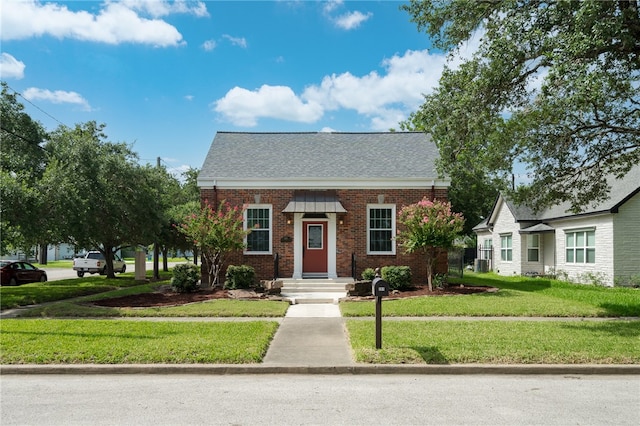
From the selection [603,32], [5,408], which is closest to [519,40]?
[603,32]

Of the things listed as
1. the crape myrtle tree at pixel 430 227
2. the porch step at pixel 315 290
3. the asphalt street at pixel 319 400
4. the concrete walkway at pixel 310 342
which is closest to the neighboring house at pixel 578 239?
the crape myrtle tree at pixel 430 227

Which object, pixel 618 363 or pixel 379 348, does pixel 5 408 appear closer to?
pixel 379 348

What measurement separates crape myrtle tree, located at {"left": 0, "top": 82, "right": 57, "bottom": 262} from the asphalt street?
24.7 ft

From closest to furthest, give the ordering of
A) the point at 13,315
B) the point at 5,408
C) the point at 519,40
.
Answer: the point at 5,408 < the point at 519,40 < the point at 13,315

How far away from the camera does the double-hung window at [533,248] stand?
26.4 metres

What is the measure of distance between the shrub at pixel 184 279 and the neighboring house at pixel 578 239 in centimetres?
1099

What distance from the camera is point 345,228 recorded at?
709 inches

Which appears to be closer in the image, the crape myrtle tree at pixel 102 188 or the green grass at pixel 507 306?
the green grass at pixel 507 306

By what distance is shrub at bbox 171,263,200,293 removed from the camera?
16062mm

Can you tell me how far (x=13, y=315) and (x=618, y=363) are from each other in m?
12.7

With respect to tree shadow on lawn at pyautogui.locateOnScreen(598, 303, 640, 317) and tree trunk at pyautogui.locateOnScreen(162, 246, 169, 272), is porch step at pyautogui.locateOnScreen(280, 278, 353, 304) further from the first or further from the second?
tree trunk at pyautogui.locateOnScreen(162, 246, 169, 272)

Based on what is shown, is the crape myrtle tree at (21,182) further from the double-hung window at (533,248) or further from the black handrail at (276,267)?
the double-hung window at (533,248)

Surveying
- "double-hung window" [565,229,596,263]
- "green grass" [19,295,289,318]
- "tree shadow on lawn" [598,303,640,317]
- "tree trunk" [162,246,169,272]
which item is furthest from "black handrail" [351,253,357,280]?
"tree trunk" [162,246,169,272]

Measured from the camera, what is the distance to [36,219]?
13555 millimetres
